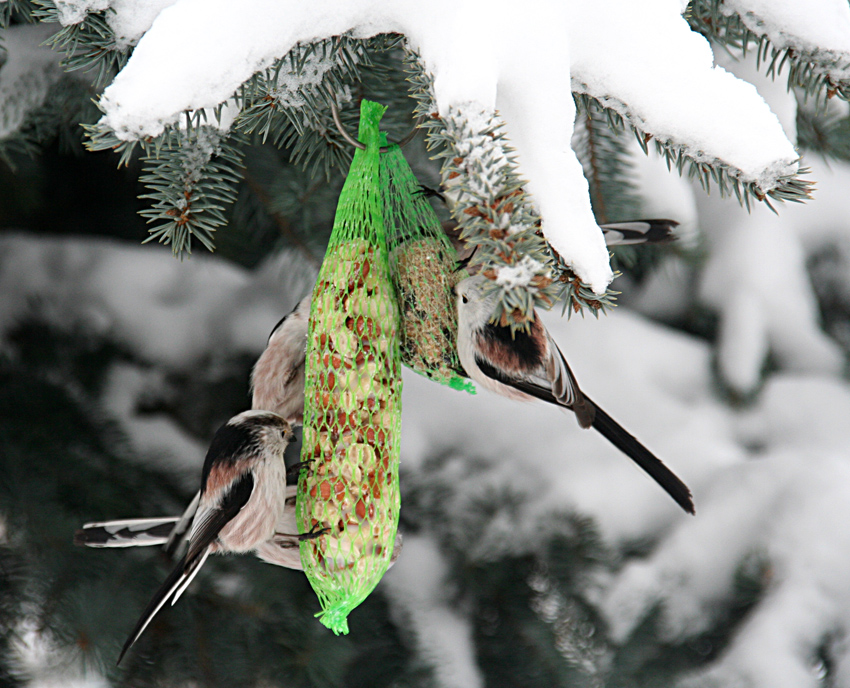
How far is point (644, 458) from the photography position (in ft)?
2.74

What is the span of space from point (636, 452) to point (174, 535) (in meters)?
0.67

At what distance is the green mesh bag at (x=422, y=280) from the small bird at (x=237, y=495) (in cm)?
21

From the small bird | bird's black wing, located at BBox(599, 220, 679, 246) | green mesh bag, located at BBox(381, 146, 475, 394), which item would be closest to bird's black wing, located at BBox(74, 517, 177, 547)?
the small bird

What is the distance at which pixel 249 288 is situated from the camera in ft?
4.36

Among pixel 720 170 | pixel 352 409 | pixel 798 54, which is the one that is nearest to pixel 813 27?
pixel 798 54

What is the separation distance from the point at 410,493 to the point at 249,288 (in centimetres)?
56

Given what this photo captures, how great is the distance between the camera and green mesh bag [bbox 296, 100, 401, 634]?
759 mm

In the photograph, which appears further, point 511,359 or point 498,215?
point 511,359

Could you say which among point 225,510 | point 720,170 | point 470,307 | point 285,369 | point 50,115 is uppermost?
point 720,170

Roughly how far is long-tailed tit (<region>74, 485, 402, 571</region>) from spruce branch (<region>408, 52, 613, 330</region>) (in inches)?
20.5

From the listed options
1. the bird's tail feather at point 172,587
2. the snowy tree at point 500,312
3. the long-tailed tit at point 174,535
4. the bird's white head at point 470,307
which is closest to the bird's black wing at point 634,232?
the snowy tree at point 500,312

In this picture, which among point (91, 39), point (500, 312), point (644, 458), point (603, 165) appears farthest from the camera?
point (603, 165)

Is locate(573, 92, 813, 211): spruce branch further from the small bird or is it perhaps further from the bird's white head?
the small bird

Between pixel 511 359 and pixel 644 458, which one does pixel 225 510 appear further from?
pixel 644 458
